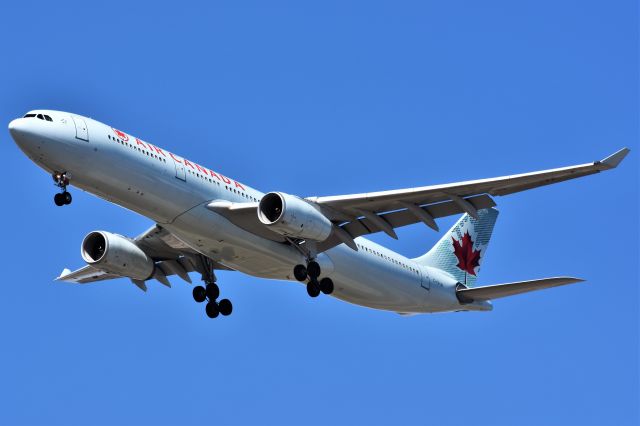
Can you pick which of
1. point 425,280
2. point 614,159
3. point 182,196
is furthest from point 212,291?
point 614,159

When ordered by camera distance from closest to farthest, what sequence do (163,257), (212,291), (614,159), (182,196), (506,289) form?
(614,159)
(182,196)
(506,289)
(212,291)
(163,257)

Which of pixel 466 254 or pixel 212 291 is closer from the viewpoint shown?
pixel 212 291

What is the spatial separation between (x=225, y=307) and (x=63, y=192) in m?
9.34

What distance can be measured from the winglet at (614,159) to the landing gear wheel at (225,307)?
15020mm

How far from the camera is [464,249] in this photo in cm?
4528

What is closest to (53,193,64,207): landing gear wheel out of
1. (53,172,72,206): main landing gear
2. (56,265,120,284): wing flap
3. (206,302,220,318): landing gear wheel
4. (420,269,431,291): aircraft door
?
(53,172,72,206): main landing gear

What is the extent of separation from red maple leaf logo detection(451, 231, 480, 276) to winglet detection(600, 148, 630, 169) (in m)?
14.6

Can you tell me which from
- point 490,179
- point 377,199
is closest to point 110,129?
point 377,199

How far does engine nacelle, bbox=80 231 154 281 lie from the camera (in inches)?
1481

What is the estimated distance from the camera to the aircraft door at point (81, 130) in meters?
31.8

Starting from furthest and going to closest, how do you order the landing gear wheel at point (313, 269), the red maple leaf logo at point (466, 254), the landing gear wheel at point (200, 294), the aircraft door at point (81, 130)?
the red maple leaf logo at point (466, 254) → the landing gear wheel at point (200, 294) → the landing gear wheel at point (313, 269) → the aircraft door at point (81, 130)

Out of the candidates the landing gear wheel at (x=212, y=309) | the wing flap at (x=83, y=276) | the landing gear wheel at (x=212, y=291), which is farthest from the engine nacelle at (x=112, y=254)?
the wing flap at (x=83, y=276)

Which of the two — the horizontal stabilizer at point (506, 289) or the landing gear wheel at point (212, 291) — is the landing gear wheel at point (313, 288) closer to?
the landing gear wheel at point (212, 291)

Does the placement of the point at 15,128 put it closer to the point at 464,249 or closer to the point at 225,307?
the point at 225,307
